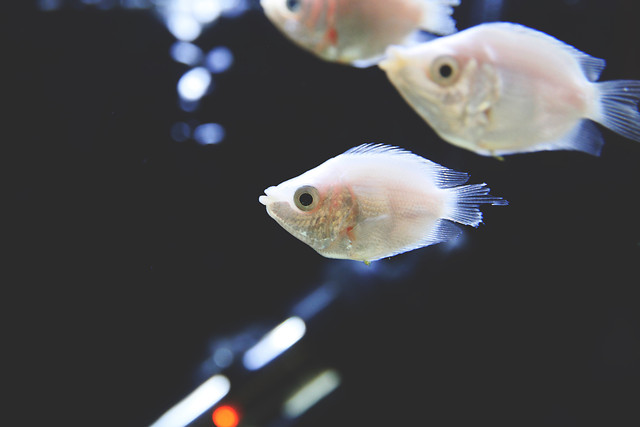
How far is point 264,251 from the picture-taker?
145cm

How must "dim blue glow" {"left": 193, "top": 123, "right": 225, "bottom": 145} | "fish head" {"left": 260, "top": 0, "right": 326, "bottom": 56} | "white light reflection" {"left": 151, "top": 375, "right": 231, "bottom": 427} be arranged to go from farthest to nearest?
"white light reflection" {"left": 151, "top": 375, "right": 231, "bottom": 427}, "dim blue glow" {"left": 193, "top": 123, "right": 225, "bottom": 145}, "fish head" {"left": 260, "top": 0, "right": 326, "bottom": 56}

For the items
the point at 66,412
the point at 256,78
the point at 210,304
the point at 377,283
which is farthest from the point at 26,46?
the point at 377,283

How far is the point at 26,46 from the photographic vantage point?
1373mm

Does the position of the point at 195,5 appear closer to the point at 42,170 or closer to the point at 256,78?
the point at 256,78

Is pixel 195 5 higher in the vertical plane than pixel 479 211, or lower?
higher

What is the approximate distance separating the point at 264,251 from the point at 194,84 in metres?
0.51

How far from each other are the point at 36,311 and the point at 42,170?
1.47ft

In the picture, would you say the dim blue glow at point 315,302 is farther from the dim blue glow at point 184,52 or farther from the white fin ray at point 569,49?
the white fin ray at point 569,49

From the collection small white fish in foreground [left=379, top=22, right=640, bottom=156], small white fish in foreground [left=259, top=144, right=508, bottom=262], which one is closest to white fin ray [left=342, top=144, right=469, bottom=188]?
small white fish in foreground [left=259, top=144, right=508, bottom=262]

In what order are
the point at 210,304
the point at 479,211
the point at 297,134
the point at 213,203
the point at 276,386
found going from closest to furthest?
the point at 479,211
the point at 297,134
the point at 213,203
the point at 210,304
the point at 276,386

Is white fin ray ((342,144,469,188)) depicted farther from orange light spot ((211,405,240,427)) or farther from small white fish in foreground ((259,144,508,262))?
orange light spot ((211,405,240,427))

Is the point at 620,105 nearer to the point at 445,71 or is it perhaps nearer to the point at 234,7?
the point at 445,71

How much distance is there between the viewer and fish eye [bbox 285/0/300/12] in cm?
64

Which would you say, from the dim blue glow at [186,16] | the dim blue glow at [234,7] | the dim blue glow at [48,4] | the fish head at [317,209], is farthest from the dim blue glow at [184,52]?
the fish head at [317,209]
